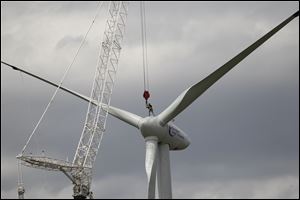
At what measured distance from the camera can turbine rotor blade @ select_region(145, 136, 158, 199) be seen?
56503 mm

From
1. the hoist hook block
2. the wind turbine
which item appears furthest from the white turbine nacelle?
the hoist hook block

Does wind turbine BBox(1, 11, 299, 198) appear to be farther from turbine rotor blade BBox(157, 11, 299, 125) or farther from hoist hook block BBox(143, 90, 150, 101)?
hoist hook block BBox(143, 90, 150, 101)

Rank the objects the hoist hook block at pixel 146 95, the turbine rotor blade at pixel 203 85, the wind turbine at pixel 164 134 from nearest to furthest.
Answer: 1. the turbine rotor blade at pixel 203 85
2. the wind turbine at pixel 164 134
3. the hoist hook block at pixel 146 95

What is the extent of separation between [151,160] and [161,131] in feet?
9.94

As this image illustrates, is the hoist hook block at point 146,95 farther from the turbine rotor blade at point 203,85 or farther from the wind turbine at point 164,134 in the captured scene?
the turbine rotor blade at point 203,85

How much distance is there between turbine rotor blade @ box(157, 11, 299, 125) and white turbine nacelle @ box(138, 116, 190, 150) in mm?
653

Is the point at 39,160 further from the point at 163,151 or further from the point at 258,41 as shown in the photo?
the point at 258,41

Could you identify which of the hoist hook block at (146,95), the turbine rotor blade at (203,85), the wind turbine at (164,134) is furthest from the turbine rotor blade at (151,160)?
the hoist hook block at (146,95)

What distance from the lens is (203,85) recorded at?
185 ft

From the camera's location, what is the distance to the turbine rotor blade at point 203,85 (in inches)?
2052

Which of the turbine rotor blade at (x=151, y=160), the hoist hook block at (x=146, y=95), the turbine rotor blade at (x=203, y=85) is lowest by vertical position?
the turbine rotor blade at (x=151, y=160)

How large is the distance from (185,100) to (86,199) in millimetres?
103643

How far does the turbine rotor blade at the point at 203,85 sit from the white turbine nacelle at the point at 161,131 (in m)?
0.65

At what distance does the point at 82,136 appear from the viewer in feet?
501
